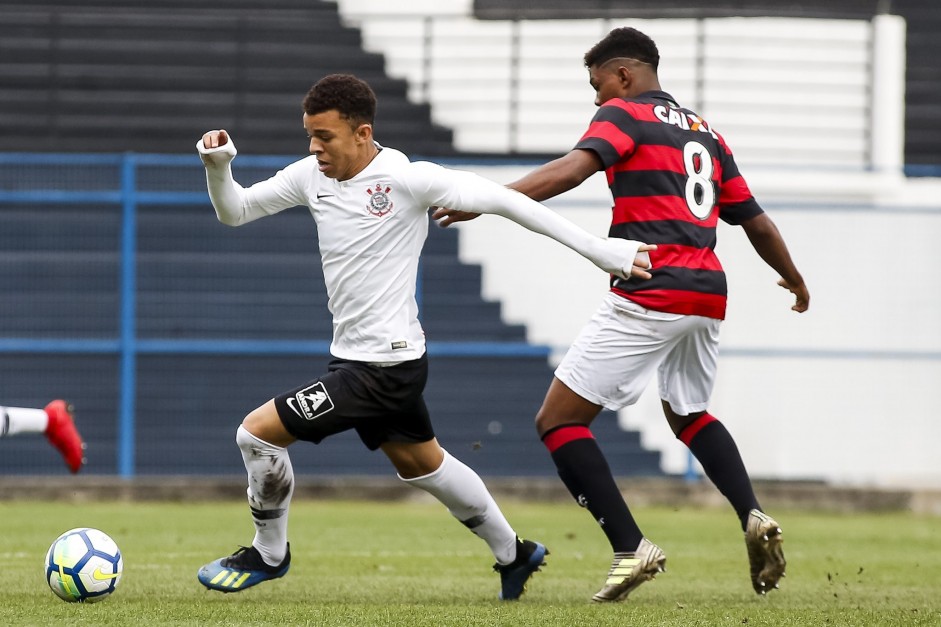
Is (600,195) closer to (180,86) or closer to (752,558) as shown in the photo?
(180,86)

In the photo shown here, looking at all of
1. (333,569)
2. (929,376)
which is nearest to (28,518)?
(333,569)

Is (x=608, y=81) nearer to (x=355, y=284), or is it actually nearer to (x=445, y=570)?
(x=355, y=284)

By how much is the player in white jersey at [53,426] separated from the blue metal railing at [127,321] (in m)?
5.39

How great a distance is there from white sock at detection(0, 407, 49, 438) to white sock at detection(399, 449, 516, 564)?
1346 millimetres

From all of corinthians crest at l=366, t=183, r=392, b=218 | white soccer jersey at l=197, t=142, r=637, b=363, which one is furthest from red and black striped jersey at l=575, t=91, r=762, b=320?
corinthians crest at l=366, t=183, r=392, b=218

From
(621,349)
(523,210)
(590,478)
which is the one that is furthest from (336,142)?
(590,478)

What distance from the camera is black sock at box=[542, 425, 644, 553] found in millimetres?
5461

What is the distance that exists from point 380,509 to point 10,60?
21.1 ft

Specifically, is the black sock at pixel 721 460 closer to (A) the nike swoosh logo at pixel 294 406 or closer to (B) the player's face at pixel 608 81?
(B) the player's face at pixel 608 81

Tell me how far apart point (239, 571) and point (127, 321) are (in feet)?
20.2

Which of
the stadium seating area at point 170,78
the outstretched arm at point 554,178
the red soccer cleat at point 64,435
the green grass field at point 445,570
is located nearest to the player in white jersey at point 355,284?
the outstretched arm at point 554,178

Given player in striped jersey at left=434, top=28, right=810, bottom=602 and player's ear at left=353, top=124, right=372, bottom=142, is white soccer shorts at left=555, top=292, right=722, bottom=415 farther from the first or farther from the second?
player's ear at left=353, top=124, right=372, bottom=142

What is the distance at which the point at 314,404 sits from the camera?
5.18 metres

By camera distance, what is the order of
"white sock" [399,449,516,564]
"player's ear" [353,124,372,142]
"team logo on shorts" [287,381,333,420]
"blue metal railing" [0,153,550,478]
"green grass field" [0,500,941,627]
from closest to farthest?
"green grass field" [0,500,941,627] < "team logo on shorts" [287,381,333,420] < "player's ear" [353,124,372,142] < "white sock" [399,449,516,564] < "blue metal railing" [0,153,550,478]
